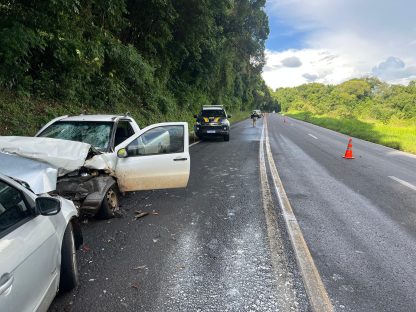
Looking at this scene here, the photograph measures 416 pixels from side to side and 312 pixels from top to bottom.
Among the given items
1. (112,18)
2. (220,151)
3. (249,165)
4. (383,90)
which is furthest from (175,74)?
(383,90)

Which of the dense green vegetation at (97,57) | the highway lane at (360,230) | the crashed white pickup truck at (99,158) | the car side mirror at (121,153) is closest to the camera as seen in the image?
the highway lane at (360,230)

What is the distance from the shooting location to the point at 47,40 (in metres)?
11.0

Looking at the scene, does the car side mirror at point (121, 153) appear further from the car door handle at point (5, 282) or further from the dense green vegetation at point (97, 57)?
the dense green vegetation at point (97, 57)

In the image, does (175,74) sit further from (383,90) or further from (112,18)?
(383,90)

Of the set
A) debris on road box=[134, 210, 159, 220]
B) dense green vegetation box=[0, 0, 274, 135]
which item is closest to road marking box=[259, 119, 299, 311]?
debris on road box=[134, 210, 159, 220]

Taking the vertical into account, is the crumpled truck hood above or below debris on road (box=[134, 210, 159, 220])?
above

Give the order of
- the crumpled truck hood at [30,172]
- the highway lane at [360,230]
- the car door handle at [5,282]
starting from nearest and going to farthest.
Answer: the car door handle at [5,282], the highway lane at [360,230], the crumpled truck hood at [30,172]

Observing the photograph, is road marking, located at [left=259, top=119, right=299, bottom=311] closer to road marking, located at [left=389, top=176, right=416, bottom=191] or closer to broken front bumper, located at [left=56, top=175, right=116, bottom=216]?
broken front bumper, located at [left=56, top=175, right=116, bottom=216]

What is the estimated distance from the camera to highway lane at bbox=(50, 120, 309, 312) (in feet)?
10.6

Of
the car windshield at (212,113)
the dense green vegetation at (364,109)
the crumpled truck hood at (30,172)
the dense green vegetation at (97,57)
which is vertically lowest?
the dense green vegetation at (364,109)

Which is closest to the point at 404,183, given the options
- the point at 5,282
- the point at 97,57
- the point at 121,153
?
the point at 121,153

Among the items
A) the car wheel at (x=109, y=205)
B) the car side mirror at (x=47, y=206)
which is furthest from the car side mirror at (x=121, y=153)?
the car side mirror at (x=47, y=206)

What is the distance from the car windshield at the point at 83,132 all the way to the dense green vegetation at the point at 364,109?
16.0 metres

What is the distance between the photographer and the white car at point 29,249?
205 centimetres
